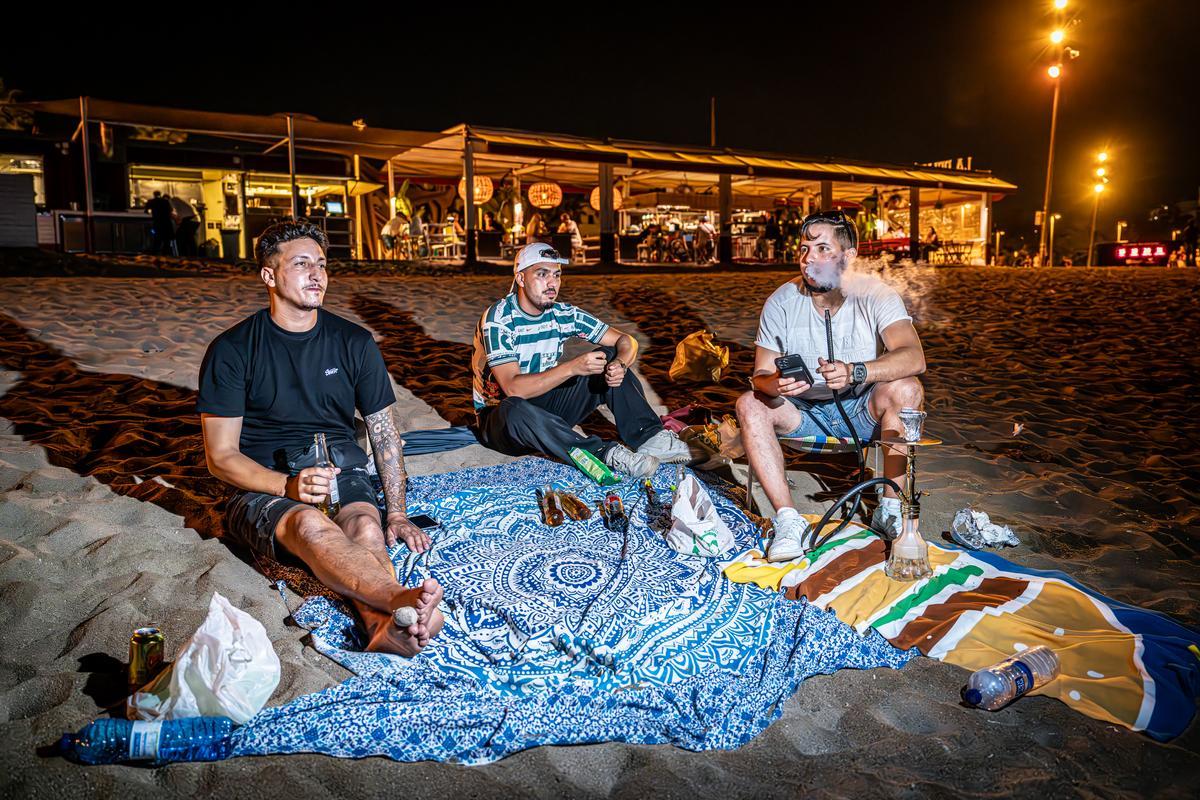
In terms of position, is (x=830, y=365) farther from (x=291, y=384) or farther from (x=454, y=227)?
(x=454, y=227)

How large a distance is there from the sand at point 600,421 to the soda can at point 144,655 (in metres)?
0.14

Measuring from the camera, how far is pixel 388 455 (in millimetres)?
3477

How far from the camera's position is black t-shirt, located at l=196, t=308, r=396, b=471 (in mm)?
3205

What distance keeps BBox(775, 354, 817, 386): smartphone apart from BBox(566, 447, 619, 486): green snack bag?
125cm

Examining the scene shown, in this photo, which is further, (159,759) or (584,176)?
(584,176)

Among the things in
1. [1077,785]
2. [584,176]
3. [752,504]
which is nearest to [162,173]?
[584,176]

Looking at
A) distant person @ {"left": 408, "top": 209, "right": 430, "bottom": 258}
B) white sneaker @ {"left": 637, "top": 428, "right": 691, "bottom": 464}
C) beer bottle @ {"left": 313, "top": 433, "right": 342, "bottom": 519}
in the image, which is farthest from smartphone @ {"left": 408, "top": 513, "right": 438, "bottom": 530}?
distant person @ {"left": 408, "top": 209, "right": 430, "bottom": 258}

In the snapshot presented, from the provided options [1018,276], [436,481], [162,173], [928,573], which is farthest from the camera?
[162,173]

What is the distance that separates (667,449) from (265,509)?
8.18 feet

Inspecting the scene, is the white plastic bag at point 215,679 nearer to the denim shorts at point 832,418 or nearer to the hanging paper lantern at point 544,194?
the denim shorts at point 832,418

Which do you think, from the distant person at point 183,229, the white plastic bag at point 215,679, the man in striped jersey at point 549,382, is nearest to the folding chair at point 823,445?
the man in striped jersey at point 549,382

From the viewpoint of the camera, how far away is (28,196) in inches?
572

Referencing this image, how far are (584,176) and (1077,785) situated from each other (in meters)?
21.2

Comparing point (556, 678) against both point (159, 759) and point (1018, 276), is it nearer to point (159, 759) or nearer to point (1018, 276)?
point (159, 759)
